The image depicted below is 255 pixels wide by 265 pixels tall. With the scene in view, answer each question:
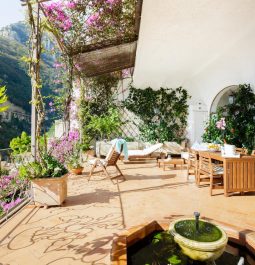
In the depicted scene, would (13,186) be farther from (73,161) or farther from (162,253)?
(162,253)

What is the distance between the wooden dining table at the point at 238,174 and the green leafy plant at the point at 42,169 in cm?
231

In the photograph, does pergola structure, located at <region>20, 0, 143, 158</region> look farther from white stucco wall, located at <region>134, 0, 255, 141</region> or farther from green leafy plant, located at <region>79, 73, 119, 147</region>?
green leafy plant, located at <region>79, 73, 119, 147</region>

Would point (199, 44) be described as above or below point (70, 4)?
below

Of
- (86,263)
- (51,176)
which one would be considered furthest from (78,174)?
(86,263)

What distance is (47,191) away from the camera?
10.2 ft

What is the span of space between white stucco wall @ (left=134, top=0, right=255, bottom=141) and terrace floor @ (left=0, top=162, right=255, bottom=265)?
8.95ft

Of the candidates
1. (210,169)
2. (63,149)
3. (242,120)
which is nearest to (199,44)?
(242,120)

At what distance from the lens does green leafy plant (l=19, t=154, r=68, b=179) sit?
10.2ft

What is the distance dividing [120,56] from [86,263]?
616 centimetres

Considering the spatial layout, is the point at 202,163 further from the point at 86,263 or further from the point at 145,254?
the point at 86,263

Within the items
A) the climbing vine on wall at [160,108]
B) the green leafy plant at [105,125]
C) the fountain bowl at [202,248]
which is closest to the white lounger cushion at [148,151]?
the green leafy plant at [105,125]

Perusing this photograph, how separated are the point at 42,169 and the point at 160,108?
6961mm

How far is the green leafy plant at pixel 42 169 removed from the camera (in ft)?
10.2

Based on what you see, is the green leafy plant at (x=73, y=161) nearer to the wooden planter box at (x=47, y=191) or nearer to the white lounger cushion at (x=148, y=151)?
the white lounger cushion at (x=148, y=151)
